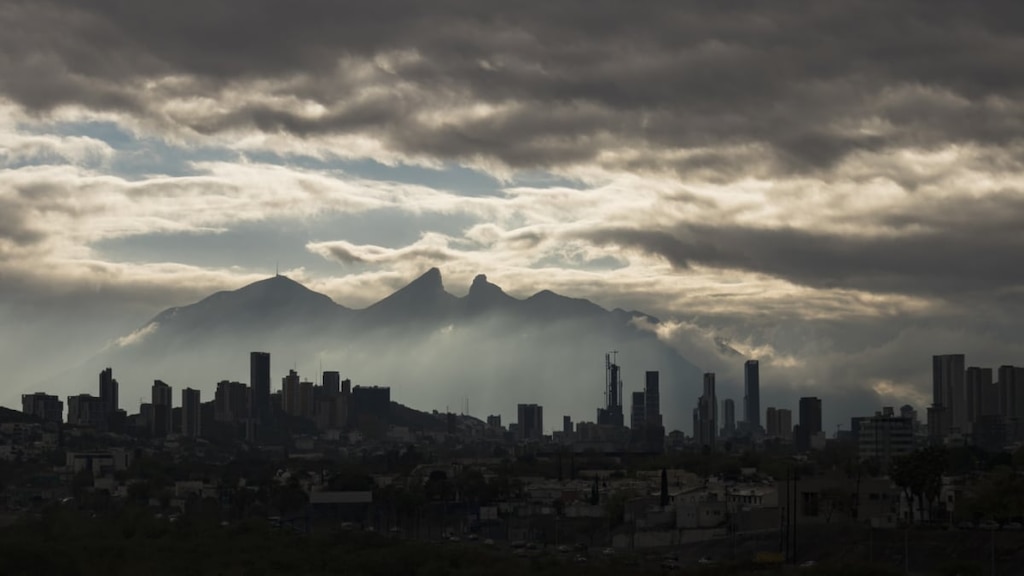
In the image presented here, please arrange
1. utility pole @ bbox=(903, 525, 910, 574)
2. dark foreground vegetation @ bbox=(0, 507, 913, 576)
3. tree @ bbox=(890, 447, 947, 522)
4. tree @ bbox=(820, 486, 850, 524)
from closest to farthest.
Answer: utility pole @ bbox=(903, 525, 910, 574), dark foreground vegetation @ bbox=(0, 507, 913, 576), tree @ bbox=(820, 486, 850, 524), tree @ bbox=(890, 447, 947, 522)

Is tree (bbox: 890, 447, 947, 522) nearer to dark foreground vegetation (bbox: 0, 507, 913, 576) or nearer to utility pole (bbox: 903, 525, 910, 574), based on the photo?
utility pole (bbox: 903, 525, 910, 574)

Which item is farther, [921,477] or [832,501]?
[921,477]

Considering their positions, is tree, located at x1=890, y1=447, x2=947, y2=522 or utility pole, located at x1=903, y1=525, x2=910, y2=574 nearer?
utility pole, located at x1=903, y1=525, x2=910, y2=574

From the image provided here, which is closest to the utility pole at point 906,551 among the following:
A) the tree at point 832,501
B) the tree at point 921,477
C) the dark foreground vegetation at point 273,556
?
the dark foreground vegetation at point 273,556

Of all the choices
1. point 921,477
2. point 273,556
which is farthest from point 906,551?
point 273,556

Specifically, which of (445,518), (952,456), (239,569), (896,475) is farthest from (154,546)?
(952,456)

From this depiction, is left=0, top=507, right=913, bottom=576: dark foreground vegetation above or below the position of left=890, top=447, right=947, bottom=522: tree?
below

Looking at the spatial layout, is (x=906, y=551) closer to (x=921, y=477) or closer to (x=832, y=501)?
(x=832, y=501)

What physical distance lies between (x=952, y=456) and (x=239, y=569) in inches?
4238

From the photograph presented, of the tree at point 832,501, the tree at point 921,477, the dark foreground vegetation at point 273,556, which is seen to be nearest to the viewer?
the dark foreground vegetation at point 273,556

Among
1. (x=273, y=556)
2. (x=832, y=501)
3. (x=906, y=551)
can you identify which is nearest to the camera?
(x=906, y=551)

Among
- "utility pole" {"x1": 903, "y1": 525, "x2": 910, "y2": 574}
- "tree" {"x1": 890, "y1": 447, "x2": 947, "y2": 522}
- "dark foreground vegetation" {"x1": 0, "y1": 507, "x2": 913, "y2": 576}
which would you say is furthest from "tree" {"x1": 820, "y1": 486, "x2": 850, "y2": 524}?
"dark foreground vegetation" {"x1": 0, "y1": 507, "x2": 913, "y2": 576}

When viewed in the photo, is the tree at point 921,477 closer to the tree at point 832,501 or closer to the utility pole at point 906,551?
the tree at point 832,501

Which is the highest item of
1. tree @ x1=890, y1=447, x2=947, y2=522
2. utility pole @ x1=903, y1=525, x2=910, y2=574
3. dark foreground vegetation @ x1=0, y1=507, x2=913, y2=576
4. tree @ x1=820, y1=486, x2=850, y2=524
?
tree @ x1=890, y1=447, x2=947, y2=522
